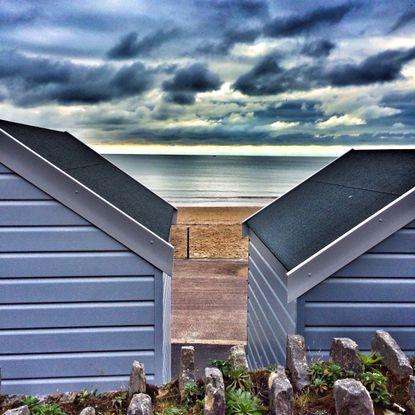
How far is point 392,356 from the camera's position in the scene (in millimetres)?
2160

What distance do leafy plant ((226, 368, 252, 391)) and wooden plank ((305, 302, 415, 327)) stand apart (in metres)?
2.41

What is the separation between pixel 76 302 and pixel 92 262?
455 mm

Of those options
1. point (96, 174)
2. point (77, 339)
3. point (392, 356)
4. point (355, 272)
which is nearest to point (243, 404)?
point (392, 356)

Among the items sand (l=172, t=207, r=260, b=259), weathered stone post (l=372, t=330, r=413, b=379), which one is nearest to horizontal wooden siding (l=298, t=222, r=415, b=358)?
weathered stone post (l=372, t=330, r=413, b=379)

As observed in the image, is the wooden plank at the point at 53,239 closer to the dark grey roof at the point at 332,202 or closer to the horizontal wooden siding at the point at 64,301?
the horizontal wooden siding at the point at 64,301

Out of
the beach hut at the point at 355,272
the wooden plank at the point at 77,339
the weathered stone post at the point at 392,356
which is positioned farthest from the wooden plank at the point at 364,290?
the weathered stone post at the point at 392,356

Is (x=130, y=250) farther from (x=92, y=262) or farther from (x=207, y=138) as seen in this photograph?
(x=207, y=138)

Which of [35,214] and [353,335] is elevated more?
[35,214]

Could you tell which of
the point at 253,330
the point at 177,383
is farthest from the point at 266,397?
the point at 253,330

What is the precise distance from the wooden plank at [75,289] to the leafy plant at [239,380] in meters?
2.54

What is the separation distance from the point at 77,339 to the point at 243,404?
321cm

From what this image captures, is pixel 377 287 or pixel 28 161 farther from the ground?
pixel 28 161

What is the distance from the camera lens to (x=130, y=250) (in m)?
4.44

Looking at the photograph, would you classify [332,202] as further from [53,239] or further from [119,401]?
[119,401]
